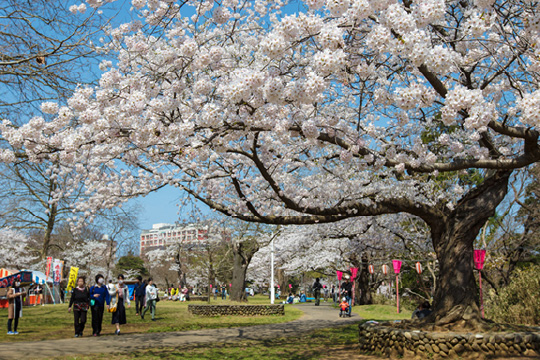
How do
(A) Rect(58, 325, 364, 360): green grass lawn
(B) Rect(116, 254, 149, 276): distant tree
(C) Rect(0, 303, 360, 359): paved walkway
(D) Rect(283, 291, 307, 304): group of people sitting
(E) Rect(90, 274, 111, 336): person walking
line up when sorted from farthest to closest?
(B) Rect(116, 254, 149, 276): distant tree → (D) Rect(283, 291, 307, 304): group of people sitting → (E) Rect(90, 274, 111, 336): person walking → (A) Rect(58, 325, 364, 360): green grass lawn → (C) Rect(0, 303, 360, 359): paved walkway

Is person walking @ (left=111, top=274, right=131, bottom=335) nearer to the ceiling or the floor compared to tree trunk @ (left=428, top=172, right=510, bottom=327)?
nearer to the floor

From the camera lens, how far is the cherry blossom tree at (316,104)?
4.12 meters

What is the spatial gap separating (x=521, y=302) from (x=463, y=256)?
499 centimetres

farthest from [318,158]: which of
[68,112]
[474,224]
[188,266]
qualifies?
[188,266]

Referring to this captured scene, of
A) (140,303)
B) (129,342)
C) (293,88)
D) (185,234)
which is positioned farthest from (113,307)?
(185,234)

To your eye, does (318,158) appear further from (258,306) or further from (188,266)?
(188,266)

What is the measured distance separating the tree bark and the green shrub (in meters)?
13.3

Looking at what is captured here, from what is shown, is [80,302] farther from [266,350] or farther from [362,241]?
[362,241]

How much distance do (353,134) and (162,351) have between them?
5.69 meters

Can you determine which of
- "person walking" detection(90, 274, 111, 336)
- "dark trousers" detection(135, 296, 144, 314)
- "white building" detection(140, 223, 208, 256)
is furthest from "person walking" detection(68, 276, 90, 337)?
"white building" detection(140, 223, 208, 256)

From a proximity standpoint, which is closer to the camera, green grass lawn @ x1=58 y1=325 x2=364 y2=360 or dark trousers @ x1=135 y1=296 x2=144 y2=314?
green grass lawn @ x1=58 y1=325 x2=364 y2=360

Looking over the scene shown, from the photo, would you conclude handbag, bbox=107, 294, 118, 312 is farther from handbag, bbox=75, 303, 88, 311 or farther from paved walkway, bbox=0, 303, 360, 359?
handbag, bbox=75, 303, 88, 311

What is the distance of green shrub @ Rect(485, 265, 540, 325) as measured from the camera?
1142 cm

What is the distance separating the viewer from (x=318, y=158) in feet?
31.4
